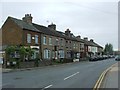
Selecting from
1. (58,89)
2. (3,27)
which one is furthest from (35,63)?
(58,89)

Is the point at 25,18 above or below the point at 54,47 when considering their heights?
above

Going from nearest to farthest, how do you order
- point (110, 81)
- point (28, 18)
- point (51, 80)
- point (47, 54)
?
point (110, 81) → point (51, 80) → point (28, 18) → point (47, 54)

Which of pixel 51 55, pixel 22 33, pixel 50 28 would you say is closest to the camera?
pixel 22 33

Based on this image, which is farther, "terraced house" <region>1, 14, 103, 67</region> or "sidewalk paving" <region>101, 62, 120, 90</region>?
"terraced house" <region>1, 14, 103, 67</region>

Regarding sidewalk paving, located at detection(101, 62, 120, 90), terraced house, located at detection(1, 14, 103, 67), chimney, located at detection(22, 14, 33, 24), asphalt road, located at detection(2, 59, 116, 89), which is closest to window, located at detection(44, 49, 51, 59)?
terraced house, located at detection(1, 14, 103, 67)

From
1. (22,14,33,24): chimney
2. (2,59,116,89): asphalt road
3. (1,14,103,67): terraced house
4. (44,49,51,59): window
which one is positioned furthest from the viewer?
(44,49,51,59): window

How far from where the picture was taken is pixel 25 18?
5609cm

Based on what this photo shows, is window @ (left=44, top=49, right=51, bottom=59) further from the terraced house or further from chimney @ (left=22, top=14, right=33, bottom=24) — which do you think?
chimney @ (left=22, top=14, right=33, bottom=24)

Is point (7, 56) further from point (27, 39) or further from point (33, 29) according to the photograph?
point (33, 29)

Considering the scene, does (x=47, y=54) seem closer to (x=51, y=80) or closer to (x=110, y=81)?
(x=51, y=80)

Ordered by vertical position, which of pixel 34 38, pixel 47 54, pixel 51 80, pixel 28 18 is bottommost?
pixel 51 80

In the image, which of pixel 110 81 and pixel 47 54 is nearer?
pixel 110 81

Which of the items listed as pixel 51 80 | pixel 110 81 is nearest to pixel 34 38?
pixel 51 80

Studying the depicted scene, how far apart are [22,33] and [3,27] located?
5744 millimetres
